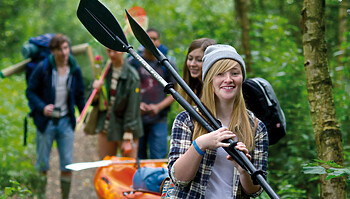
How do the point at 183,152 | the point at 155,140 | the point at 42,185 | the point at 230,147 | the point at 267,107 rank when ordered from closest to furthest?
the point at 230,147 < the point at 183,152 < the point at 267,107 < the point at 42,185 < the point at 155,140

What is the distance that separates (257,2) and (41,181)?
6746 millimetres

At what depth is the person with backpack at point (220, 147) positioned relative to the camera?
2.55 metres

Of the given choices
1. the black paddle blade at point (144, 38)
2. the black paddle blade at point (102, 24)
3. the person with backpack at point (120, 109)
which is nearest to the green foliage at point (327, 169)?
the black paddle blade at point (144, 38)

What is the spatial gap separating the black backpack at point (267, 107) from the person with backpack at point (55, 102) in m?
3.11

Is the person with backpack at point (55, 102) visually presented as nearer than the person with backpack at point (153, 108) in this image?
Yes

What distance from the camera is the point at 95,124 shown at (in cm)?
584

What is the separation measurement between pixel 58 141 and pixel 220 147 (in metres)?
3.66

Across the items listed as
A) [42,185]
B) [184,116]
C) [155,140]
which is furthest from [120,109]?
[184,116]

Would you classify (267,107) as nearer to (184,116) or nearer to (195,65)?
(195,65)

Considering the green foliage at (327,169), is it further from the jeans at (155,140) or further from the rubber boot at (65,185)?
the rubber boot at (65,185)

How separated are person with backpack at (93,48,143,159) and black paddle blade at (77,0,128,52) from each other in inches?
99.0

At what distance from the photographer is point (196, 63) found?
377 cm

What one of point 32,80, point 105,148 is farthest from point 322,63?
point 32,80

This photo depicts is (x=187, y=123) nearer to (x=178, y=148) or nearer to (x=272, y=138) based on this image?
(x=178, y=148)
